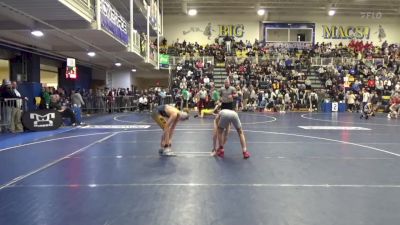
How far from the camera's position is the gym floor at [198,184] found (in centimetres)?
441

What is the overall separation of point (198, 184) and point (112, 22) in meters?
11.1

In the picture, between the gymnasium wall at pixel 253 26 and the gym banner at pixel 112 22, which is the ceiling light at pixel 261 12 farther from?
the gym banner at pixel 112 22

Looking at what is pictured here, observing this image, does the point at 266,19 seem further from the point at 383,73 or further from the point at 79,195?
the point at 79,195

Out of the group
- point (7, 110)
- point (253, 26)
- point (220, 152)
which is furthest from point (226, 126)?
point (253, 26)

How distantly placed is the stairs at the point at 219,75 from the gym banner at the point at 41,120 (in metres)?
19.5

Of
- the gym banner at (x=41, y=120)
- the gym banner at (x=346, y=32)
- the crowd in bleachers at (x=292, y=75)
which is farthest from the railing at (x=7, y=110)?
the gym banner at (x=346, y=32)

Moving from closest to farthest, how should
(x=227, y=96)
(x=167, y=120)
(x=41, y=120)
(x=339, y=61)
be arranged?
(x=227, y=96), (x=167, y=120), (x=41, y=120), (x=339, y=61)

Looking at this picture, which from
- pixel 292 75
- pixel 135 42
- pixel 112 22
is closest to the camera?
pixel 112 22

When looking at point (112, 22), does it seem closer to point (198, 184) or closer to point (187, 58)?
point (198, 184)

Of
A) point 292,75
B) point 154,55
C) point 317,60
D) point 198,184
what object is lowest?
point 198,184

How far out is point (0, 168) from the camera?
23.3 ft

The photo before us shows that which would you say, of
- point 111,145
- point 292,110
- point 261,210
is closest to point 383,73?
point 292,110

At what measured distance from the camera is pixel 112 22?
15477mm

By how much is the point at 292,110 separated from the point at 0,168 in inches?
912
